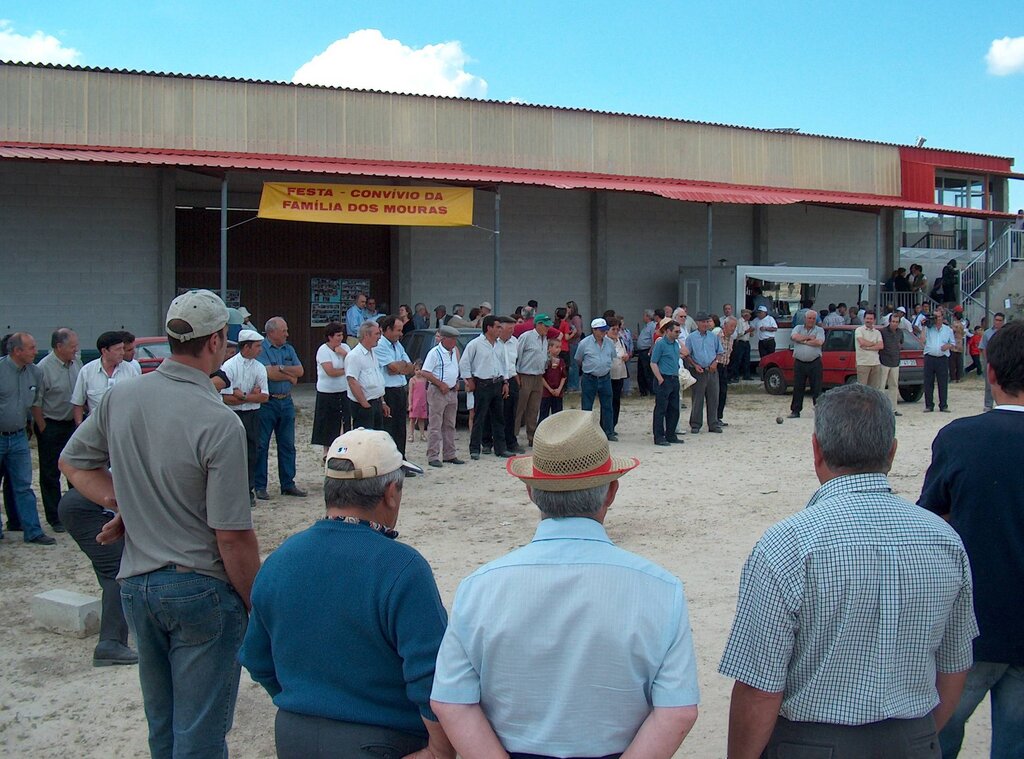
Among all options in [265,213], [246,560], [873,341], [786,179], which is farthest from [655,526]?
[786,179]

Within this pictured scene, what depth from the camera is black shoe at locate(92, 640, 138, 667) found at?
5805 mm

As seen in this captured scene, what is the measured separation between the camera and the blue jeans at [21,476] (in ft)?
27.7

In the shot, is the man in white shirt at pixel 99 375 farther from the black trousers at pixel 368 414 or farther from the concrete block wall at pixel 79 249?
the concrete block wall at pixel 79 249

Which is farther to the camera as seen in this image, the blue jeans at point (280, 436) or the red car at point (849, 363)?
the red car at point (849, 363)

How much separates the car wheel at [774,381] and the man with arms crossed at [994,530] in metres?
17.6

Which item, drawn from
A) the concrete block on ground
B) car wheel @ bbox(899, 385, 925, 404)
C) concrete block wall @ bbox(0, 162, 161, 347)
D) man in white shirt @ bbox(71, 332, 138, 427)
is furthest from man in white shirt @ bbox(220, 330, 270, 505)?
car wheel @ bbox(899, 385, 925, 404)

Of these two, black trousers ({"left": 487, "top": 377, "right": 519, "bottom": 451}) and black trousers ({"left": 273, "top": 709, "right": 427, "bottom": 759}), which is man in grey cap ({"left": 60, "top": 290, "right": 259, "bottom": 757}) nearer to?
black trousers ({"left": 273, "top": 709, "right": 427, "bottom": 759})

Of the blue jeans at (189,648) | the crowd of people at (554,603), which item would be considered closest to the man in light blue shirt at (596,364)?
the crowd of people at (554,603)

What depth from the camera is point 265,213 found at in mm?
17828

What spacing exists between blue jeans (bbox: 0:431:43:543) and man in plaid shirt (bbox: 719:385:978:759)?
7.44 metres

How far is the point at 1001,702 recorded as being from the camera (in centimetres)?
337

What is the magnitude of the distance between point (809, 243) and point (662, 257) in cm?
530

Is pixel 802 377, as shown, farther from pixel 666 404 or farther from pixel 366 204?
pixel 366 204

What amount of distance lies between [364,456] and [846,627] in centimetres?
130
